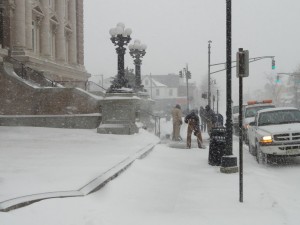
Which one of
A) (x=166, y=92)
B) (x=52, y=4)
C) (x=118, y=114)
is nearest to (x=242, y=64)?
(x=118, y=114)

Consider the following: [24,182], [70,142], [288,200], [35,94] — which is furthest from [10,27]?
[288,200]

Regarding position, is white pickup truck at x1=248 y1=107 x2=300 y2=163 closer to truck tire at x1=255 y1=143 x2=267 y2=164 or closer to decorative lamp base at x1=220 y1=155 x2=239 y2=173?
truck tire at x1=255 y1=143 x2=267 y2=164

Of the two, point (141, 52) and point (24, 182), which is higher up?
point (141, 52)

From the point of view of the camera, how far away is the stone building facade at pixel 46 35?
79.5 feet

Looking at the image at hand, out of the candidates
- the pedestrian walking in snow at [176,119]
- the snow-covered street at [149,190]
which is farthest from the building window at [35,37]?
the snow-covered street at [149,190]

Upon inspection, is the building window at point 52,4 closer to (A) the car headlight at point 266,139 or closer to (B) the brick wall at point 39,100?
(B) the brick wall at point 39,100

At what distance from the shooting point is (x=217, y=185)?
8.62 meters

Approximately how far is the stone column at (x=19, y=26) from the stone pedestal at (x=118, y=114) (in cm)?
933

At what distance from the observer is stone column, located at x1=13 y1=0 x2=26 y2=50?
79.5 feet

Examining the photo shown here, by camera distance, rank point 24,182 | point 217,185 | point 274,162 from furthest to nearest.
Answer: point 274,162 < point 217,185 < point 24,182

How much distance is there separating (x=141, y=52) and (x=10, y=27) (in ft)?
25.4

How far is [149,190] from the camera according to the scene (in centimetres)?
786

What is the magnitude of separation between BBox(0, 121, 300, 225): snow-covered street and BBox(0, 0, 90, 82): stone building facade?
13390 millimetres

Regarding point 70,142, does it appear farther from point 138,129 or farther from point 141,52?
point 141,52
